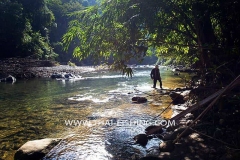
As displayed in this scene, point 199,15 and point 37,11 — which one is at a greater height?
point 37,11

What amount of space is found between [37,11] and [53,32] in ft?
84.9

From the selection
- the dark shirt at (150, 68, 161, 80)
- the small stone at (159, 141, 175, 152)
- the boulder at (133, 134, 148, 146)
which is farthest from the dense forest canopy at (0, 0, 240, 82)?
the dark shirt at (150, 68, 161, 80)

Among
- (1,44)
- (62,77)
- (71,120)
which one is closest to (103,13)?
(71,120)

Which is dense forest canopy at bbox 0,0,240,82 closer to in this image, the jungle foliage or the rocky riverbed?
the jungle foliage

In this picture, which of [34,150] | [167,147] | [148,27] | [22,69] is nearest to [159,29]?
[148,27]

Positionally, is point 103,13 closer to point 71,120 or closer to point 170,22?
point 170,22

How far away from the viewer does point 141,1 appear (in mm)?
8312

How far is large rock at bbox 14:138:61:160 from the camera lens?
589 centimetres

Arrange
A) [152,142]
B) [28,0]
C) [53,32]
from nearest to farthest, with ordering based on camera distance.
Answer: [152,142] < [28,0] < [53,32]

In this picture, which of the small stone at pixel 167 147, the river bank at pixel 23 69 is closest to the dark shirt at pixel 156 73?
the small stone at pixel 167 147

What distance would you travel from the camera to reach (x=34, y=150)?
604 centimetres

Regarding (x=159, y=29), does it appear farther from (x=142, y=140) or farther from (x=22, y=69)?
(x=22, y=69)

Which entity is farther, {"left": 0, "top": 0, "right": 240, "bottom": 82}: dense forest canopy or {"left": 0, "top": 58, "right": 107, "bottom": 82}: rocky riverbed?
{"left": 0, "top": 58, "right": 107, "bottom": 82}: rocky riverbed

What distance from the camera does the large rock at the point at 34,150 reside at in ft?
19.3
